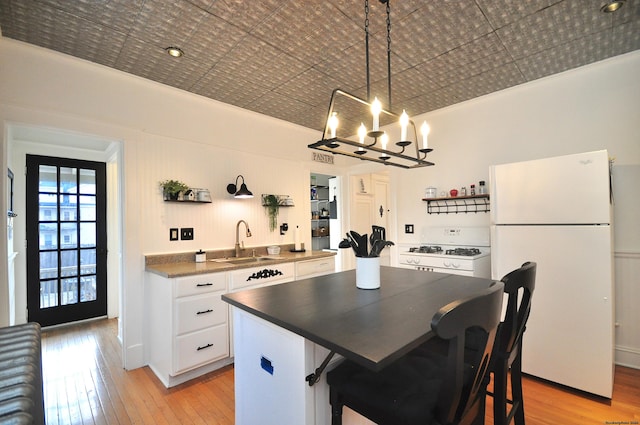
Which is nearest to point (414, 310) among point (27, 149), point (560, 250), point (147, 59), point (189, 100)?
point (560, 250)

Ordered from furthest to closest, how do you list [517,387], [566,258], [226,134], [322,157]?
[322,157] < [226,134] < [566,258] < [517,387]

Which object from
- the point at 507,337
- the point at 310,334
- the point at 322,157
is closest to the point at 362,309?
the point at 310,334

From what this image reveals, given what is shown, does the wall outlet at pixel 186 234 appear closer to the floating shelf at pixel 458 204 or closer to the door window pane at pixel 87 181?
the door window pane at pixel 87 181

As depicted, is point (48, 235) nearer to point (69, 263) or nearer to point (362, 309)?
point (69, 263)

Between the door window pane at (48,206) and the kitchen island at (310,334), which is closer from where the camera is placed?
the kitchen island at (310,334)

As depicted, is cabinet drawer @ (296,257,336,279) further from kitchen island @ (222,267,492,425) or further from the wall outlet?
kitchen island @ (222,267,492,425)

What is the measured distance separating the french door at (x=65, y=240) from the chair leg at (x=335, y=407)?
12.7 feet

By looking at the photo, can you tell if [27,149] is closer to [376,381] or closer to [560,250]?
[376,381]

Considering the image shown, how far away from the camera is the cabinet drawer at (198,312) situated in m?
2.35

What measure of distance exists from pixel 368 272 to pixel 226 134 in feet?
8.12

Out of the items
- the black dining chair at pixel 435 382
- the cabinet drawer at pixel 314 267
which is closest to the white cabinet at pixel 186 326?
the cabinet drawer at pixel 314 267

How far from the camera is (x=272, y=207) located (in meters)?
3.70

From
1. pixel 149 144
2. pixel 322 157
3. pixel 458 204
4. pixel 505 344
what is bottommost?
pixel 505 344

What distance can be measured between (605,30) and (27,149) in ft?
18.4
